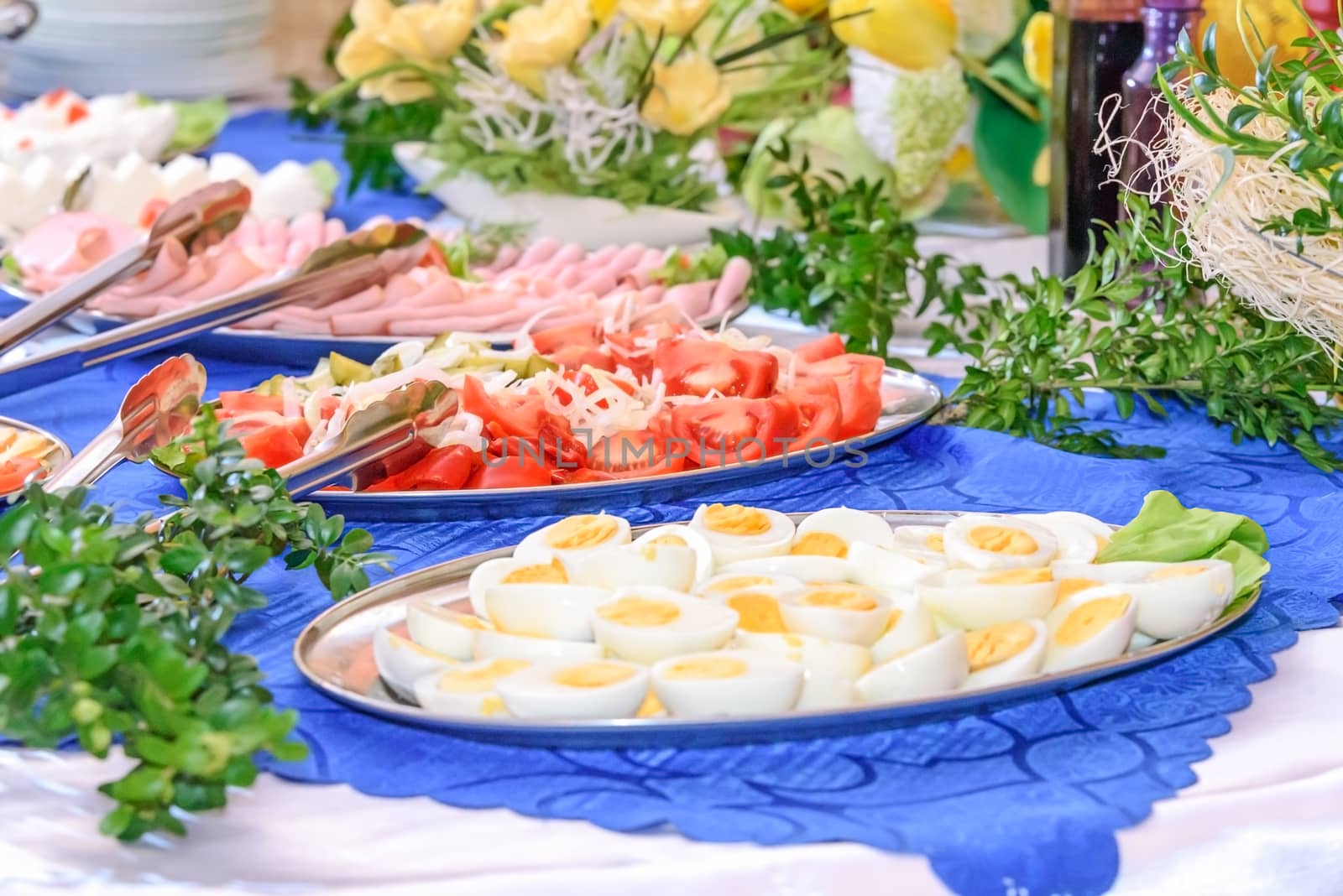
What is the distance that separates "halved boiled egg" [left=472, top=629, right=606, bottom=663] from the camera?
0.69 metres

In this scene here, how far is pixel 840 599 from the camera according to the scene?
2.34 feet

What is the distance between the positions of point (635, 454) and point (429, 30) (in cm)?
84

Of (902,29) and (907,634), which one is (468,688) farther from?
(902,29)

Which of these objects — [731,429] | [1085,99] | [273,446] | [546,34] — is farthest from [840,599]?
[546,34]

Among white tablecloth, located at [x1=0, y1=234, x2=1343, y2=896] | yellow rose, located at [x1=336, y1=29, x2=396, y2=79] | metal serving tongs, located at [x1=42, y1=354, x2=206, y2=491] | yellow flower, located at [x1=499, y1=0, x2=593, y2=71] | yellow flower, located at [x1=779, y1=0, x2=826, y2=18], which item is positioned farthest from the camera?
yellow flower, located at [x1=779, y1=0, x2=826, y2=18]

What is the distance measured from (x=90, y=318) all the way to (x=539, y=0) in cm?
Answer: 78

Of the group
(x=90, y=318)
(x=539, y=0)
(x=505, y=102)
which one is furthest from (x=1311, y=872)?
(x=539, y=0)

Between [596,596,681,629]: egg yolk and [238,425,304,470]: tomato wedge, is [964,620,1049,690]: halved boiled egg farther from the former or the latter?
[238,425,304,470]: tomato wedge

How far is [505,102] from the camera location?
1.72 meters

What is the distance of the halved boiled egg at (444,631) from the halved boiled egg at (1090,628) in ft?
0.84

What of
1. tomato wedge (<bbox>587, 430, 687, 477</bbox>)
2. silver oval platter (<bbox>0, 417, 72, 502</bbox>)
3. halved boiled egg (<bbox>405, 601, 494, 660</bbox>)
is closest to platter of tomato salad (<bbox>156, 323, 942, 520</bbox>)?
tomato wedge (<bbox>587, 430, 687, 477</bbox>)

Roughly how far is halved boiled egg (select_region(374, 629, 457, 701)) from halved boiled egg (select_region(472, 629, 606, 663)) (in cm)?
2

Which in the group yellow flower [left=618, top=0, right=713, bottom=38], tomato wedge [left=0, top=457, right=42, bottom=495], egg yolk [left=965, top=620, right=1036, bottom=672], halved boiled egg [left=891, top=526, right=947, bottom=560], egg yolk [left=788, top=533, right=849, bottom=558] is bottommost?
egg yolk [left=965, top=620, right=1036, bottom=672]

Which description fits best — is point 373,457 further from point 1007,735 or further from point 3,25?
point 3,25
